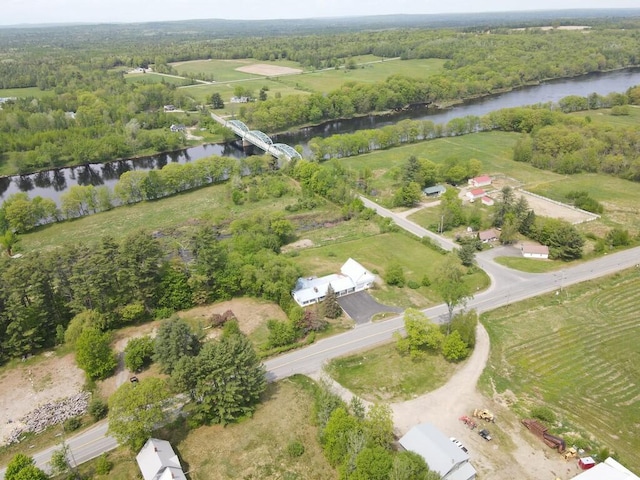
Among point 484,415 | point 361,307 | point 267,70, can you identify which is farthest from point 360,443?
point 267,70

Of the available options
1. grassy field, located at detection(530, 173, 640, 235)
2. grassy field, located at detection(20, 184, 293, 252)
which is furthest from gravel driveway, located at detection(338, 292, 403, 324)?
grassy field, located at detection(530, 173, 640, 235)

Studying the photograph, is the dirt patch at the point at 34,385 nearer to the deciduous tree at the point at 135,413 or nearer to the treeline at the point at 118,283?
the treeline at the point at 118,283

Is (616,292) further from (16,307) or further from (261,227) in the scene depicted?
(16,307)

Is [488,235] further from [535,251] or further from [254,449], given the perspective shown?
[254,449]

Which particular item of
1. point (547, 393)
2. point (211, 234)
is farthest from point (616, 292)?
point (211, 234)

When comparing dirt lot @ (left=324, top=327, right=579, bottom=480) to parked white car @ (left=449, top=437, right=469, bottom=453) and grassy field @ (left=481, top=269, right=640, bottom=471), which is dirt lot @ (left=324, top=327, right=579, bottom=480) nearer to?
parked white car @ (left=449, top=437, right=469, bottom=453)
